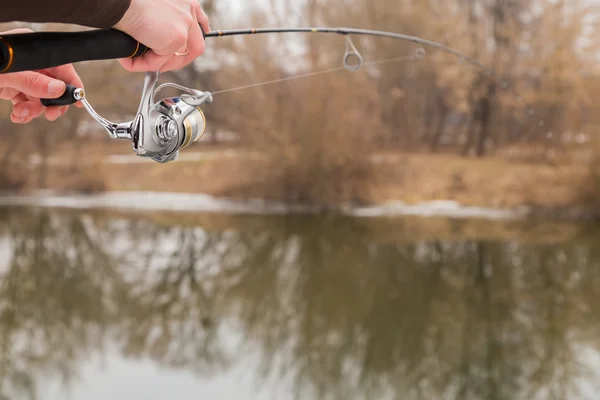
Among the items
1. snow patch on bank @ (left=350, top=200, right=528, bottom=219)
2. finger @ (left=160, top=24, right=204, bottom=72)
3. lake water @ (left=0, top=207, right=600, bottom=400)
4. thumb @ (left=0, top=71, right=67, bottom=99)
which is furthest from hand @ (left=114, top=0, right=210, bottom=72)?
snow patch on bank @ (left=350, top=200, right=528, bottom=219)

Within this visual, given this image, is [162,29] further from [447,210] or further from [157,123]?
[447,210]

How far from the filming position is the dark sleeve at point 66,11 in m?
0.49

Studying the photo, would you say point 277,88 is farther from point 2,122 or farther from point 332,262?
point 2,122

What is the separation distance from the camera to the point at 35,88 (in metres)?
0.74

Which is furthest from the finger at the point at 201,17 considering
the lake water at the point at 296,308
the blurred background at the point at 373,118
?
the blurred background at the point at 373,118

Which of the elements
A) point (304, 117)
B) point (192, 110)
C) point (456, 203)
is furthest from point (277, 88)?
point (192, 110)

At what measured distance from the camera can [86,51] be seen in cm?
61

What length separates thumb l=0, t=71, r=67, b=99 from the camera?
2.37 ft

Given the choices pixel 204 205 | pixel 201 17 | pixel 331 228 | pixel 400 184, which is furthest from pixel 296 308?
pixel 201 17

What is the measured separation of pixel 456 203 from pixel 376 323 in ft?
11.0

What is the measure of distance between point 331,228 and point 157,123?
7.04 metres

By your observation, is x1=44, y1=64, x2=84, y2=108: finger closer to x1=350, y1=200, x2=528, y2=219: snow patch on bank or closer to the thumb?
the thumb

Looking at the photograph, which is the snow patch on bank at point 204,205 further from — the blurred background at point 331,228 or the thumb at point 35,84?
the thumb at point 35,84

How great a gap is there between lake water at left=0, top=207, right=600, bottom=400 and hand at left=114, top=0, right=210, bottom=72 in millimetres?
4217
